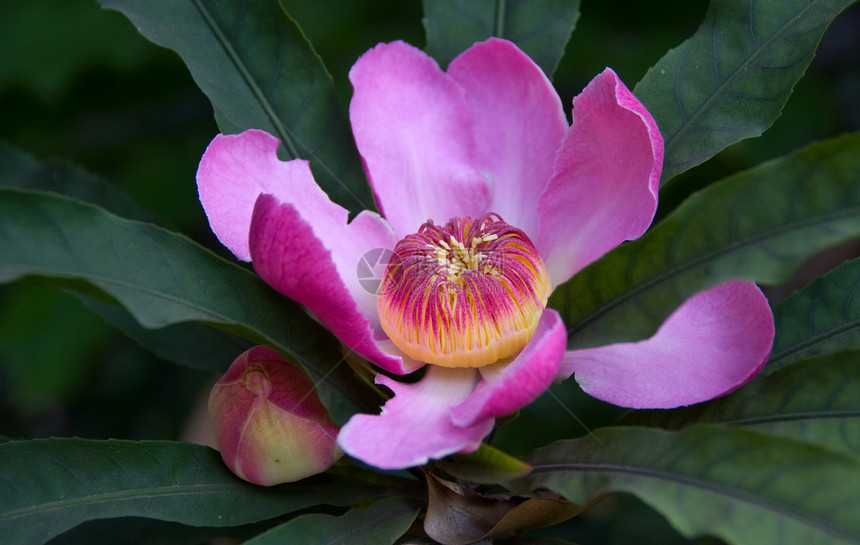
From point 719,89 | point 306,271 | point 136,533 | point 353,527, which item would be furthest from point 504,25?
point 136,533

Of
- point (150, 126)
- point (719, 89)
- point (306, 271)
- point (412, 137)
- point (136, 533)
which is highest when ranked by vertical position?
Answer: point (150, 126)

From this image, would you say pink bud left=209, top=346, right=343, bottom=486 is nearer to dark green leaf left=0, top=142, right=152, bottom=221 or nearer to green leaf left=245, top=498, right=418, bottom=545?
green leaf left=245, top=498, right=418, bottom=545

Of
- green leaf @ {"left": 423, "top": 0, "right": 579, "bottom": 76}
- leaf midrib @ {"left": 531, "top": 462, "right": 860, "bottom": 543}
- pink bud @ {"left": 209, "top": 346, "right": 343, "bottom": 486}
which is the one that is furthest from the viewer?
green leaf @ {"left": 423, "top": 0, "right": 579, "bottom": 76}

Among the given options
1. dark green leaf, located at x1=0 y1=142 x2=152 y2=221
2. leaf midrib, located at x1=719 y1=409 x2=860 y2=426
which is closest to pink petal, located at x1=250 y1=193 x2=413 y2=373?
leaf midrib, located at x1=719 y1=409 x2=860 y2=426

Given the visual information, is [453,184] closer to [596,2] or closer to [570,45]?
[570,45]

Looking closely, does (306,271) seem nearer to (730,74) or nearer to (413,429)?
(413,429)

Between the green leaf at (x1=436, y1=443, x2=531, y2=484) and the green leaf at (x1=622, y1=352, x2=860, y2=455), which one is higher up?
the green leaf at (x1=622, y1=352, x2=860, y2=455)
